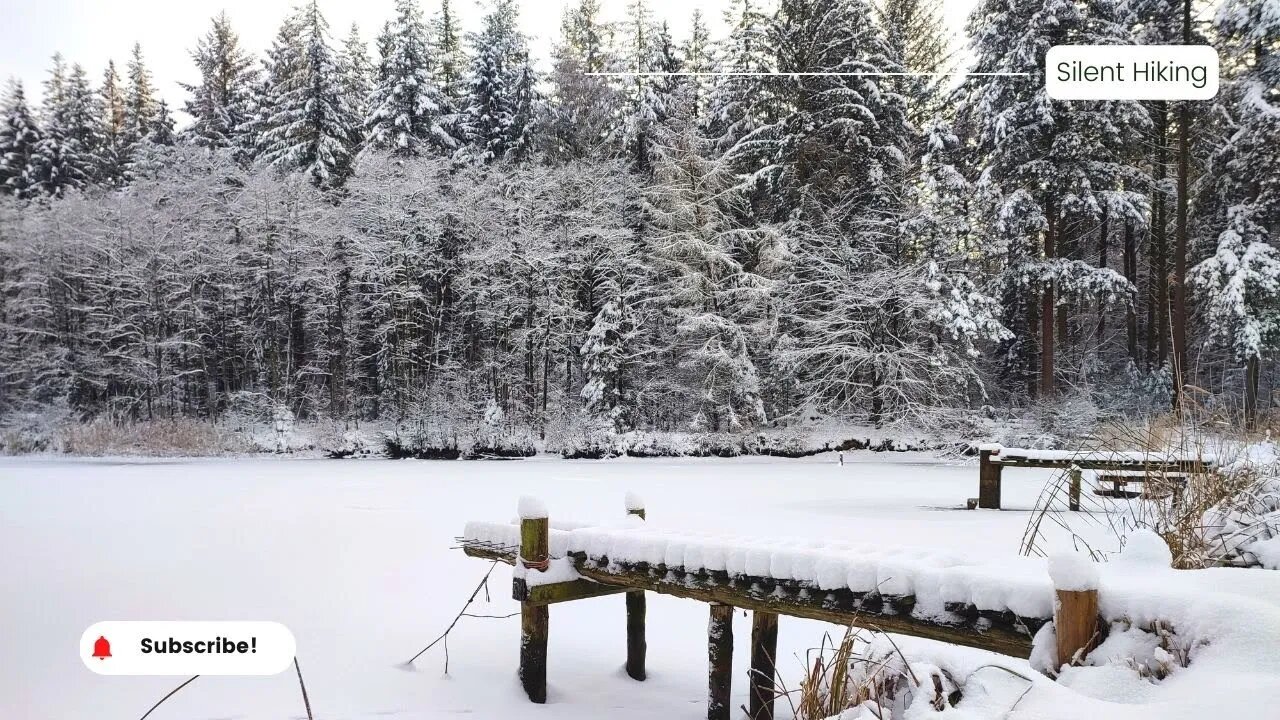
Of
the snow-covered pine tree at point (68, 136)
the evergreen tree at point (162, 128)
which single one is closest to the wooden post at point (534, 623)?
the snow-covered pine tree at point (68, 136)

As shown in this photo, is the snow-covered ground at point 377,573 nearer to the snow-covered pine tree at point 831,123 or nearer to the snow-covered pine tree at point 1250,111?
the snow-covered pine tree at point 1250,111

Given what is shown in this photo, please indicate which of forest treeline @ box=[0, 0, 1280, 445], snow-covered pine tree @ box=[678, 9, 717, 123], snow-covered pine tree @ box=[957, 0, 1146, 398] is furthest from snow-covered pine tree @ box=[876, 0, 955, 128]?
snow-covered pine tree @ box=[678, 9, 717, 123]

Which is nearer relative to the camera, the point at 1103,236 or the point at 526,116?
the point at 1103,236

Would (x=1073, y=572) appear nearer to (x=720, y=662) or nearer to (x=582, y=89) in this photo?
(x=720, y=662)

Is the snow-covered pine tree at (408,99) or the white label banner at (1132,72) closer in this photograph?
the white label banner at (1132,72)

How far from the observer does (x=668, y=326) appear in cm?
1992

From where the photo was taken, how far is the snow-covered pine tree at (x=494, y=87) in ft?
66.7

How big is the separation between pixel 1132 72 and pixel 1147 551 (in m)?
3.31

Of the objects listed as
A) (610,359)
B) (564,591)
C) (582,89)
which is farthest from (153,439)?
(564,591)

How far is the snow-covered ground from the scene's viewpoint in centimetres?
419

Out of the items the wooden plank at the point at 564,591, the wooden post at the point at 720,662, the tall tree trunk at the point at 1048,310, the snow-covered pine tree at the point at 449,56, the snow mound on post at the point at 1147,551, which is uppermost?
the snow-covered pine tree at the point at 449,56

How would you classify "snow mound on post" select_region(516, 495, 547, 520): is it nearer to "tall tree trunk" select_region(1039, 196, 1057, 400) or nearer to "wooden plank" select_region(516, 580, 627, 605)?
"wooden plank" select_region(516, 580, 627, 605)

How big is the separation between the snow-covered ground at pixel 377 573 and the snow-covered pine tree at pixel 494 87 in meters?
10.8

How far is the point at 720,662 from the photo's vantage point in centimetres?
388
